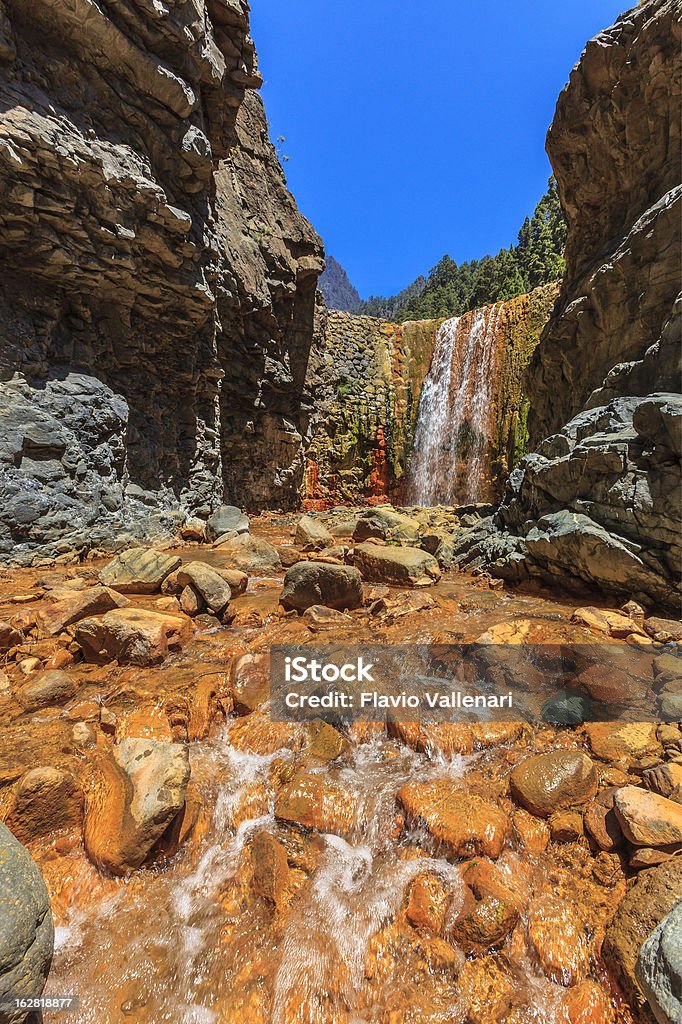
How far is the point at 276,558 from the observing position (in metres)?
9.45

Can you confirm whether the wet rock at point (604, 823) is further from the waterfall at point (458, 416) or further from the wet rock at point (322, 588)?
the waterfall at point (458, 416)

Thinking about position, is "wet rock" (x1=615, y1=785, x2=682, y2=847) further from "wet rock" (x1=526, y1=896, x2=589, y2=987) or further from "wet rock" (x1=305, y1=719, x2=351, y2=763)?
"wet rock" (x1=305, y1=719, x2=351, y2=763)

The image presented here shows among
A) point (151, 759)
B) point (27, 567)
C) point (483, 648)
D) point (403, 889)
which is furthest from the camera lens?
point (27, 567)

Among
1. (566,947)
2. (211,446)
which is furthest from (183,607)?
(211,446)

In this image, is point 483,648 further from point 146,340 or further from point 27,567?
point 146,340

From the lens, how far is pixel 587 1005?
7.09 ft

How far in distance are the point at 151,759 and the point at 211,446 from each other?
12263 mm

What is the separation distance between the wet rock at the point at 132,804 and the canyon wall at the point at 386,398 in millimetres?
20139

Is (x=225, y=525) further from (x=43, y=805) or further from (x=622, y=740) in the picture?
(x=622, y=740)

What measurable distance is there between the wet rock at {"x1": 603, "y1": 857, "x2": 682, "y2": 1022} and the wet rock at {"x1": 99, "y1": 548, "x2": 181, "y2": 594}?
634 cm

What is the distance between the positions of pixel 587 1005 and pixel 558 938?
0.26 metres

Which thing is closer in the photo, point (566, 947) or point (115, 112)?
point (566, 947)

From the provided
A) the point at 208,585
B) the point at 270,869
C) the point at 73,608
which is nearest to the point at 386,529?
the point at 208,585

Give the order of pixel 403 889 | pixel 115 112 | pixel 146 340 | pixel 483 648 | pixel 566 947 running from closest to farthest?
pixel 566 947, pixel 403 889, pixel 483 648, pixel 115 112, pixel 146 340
